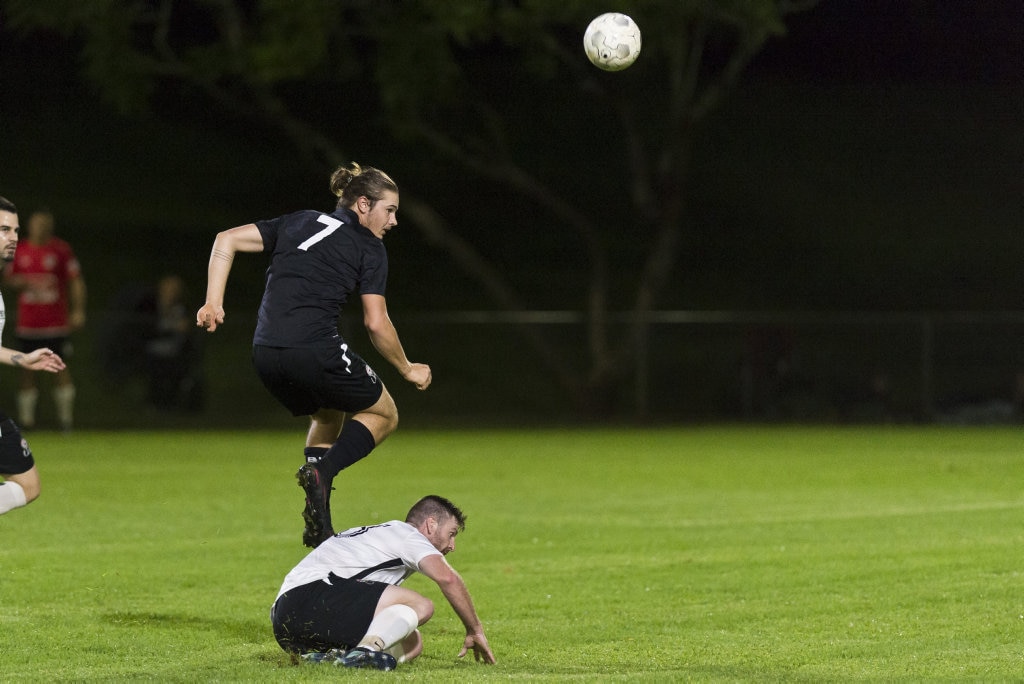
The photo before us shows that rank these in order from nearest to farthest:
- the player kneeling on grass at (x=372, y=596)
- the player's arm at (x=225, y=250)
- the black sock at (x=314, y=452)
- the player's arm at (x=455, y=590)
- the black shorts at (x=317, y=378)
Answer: the player's arm at (x=455, y=590)
the player kneeling on grass at (x=372, y=596)
the player's arm at (x=225, y=250)
the black shorts at (x=317, y=378)
the black sock at (x=314, y=452)

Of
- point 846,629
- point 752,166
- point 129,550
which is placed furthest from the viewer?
point 752,166

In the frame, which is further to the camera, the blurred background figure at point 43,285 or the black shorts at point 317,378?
the blurred background figure at point 43,285

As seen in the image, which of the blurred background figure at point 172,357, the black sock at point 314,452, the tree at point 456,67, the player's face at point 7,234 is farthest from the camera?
the blurred background figure at point 172,357

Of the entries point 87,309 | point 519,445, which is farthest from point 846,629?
point 87,309

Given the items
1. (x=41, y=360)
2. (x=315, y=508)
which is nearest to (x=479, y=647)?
(x=315, y=508)

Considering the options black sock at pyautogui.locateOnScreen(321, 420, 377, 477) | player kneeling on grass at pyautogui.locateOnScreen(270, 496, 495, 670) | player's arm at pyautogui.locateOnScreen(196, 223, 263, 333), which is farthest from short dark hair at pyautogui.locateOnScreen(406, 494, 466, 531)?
player's arm at pyautogui.locateOnScreen(196, 223, 263, 333)

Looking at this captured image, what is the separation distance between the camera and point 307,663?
668cm

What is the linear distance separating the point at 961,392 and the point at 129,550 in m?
19.4

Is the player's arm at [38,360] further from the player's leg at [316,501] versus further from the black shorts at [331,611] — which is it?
the black shorts at [331,611]

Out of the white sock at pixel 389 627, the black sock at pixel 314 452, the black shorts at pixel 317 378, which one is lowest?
the white sock at pixel 389 627

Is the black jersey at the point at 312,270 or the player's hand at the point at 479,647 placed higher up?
the black jersey at the point at 312,270

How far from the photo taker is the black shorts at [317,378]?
318 inches

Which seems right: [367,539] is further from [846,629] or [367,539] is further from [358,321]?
[358,321]

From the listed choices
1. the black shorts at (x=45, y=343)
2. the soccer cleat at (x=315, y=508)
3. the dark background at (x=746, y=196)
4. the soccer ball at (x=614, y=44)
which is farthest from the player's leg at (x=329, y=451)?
the dark background at (x=746, y=196)
